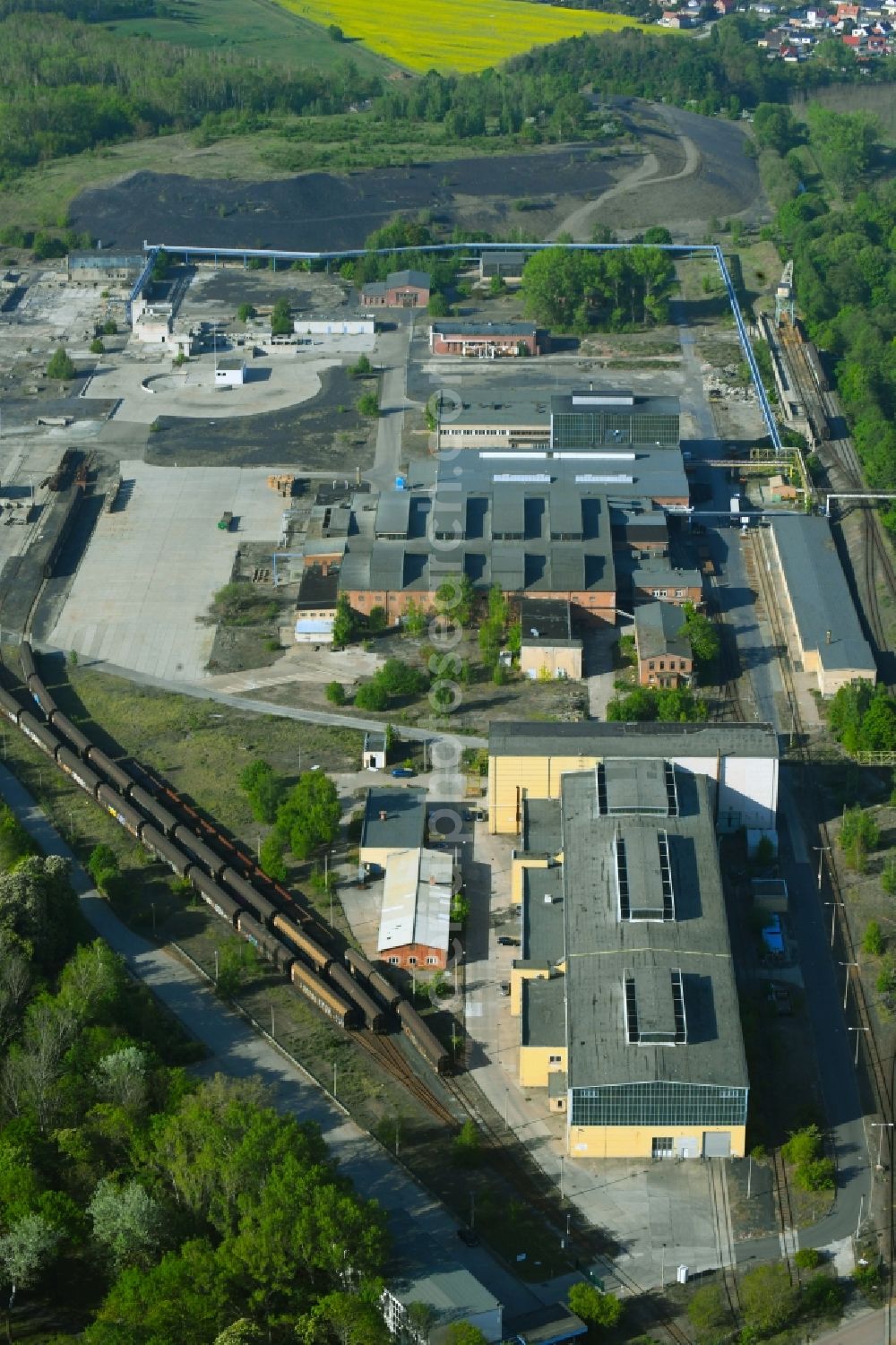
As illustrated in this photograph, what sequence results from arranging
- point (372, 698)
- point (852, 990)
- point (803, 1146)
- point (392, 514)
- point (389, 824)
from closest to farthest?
point (803, 1146)
point (852, 990)
point (389, 824)
point (372, 698)
point (392, 514)

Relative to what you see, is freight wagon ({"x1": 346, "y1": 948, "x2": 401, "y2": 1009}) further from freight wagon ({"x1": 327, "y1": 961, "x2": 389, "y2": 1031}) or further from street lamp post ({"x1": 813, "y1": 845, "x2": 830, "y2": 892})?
street lamp post ({"x1": 813, "y1": 845, "x2": 830, "y2": 892})

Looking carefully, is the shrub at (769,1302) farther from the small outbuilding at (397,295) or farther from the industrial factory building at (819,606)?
the small outbuilding at (397,295)

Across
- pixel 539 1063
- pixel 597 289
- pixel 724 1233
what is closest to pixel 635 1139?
pixel 724 1233

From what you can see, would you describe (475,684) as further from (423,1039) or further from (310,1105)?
(310,1105)

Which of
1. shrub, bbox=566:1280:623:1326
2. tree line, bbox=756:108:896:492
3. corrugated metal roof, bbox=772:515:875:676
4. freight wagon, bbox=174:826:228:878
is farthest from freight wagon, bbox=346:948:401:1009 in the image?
tree line, bbox=756:108:896:492

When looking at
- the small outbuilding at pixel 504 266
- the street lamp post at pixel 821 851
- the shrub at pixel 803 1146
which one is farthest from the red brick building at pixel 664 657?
the small outbuilding at pixel 504 266

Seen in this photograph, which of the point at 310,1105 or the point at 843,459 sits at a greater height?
the point at 843,459

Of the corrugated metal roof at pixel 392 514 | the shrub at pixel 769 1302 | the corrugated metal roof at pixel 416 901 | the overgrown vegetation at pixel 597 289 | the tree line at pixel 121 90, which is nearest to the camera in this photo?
the shrub at pixel 769 1302
